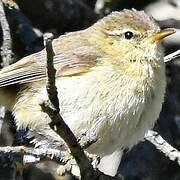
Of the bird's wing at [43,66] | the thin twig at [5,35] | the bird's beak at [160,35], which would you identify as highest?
the bird's beak at [160,35]

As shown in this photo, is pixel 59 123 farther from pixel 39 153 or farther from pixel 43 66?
pixel 43 66

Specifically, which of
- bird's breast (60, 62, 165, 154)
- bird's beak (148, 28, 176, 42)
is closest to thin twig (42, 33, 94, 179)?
bird's breast (60, 62, 165, 154)

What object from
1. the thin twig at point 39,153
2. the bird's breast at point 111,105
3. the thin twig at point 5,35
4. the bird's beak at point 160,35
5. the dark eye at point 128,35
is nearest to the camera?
the thin twig at point 39,153

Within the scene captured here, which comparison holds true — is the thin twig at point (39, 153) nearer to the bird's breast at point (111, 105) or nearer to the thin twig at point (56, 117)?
the thin twig at point (56, 117)

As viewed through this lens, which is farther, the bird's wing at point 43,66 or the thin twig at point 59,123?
the bird's wing at point 43,66

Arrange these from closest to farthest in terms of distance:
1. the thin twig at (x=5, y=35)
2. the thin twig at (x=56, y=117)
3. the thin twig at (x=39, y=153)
A: the thin twig at (x=56, y=117)
the thin twig at (x=39, y=153)
the thin twig at (x=5, y=35)

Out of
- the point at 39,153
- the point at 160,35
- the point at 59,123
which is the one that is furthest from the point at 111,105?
the point at 59,123

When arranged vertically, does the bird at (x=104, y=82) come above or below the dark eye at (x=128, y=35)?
below

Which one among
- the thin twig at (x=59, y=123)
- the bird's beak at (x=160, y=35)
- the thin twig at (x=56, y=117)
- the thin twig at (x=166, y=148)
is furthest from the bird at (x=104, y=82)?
the thin twig at (x=56, y=117)

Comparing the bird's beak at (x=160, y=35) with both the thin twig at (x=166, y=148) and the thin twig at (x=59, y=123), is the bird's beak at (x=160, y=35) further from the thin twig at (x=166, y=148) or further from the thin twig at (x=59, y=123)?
the thin twig at (x=59, y=123)
